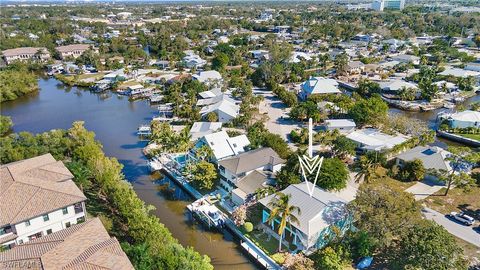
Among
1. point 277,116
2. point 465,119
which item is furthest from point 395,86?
point 277,116

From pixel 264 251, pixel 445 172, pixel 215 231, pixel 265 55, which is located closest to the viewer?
pixel 264 251

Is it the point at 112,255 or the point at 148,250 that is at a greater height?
the point at 112,255

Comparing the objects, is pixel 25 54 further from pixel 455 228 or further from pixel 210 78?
pixel 455 228

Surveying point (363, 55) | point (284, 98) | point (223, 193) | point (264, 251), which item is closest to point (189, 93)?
point (284, 98)

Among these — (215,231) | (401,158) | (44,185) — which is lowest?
(215,231)

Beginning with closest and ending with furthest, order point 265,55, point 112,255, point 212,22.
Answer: point 112,255 < point 265,55 < point 212,22

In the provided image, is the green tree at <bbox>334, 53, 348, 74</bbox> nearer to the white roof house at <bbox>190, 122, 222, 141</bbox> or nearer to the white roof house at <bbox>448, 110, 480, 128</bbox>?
the white roof house at <bbox>448, 110, 480, 128</bbox>

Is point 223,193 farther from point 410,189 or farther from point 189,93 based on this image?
point 189,93

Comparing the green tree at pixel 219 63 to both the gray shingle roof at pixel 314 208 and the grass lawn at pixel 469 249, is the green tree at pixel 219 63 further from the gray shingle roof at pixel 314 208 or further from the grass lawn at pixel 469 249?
Answer: the grass lawn at pixel 469 249
